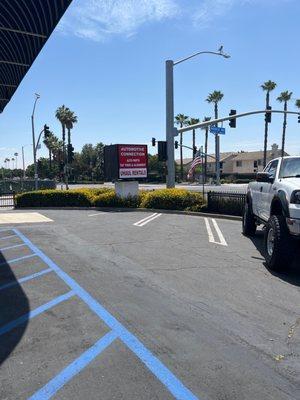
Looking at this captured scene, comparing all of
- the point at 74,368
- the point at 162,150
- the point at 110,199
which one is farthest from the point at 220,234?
the point at 162,150

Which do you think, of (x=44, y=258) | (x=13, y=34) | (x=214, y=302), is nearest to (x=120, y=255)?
(x=44, y=258)

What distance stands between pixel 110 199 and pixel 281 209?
53.2ft

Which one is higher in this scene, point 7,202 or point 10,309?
point 10,309

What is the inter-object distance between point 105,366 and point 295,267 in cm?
580

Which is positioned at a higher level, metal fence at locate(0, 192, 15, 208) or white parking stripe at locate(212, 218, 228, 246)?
white parking stripe at locate(212, 218, 228, 246)

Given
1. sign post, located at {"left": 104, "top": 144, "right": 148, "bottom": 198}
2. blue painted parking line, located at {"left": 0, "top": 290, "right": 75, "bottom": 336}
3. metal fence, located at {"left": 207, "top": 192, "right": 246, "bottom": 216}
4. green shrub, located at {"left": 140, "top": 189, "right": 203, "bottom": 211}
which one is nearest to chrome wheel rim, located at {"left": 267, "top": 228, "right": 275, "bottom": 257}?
blue painted parking line, located at {"left": 0, "top": 290, "right": 75, "bottom": 336}

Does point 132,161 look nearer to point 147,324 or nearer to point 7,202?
point 7,202

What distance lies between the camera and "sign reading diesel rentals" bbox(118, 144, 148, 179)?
2542 centimetres

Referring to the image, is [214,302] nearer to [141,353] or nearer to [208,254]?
[141,353]

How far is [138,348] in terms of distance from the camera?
4797 millimetres

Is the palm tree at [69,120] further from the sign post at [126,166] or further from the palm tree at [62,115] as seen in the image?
the sign post at [126,166]

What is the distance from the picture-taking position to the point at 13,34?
10.4 metres

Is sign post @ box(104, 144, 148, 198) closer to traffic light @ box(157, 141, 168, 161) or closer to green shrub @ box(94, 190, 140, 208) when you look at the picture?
green shrub @ box(94, 190, 140, 208)

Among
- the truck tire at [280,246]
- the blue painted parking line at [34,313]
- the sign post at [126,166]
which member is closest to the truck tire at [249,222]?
the truck tire at [280,246]
